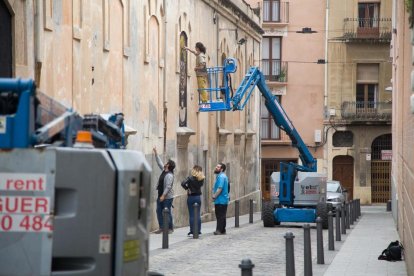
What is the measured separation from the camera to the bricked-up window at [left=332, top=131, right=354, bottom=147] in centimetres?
5625

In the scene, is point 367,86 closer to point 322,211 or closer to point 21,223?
point 322,211

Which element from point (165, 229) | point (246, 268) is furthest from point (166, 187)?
point (246, 268)

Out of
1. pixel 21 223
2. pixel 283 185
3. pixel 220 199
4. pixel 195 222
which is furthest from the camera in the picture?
pixel 283 185

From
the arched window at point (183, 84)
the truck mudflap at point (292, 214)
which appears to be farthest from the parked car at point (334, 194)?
the arched window at point (183, 84)

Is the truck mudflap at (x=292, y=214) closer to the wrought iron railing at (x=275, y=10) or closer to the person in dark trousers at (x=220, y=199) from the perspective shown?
the person in dark trousers at (x=220, y=199)

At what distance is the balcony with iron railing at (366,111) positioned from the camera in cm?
5506

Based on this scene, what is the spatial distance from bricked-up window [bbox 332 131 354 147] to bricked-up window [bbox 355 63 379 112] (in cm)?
149

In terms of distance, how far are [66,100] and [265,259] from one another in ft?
15.9

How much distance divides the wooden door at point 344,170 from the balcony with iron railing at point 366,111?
2.16 meters

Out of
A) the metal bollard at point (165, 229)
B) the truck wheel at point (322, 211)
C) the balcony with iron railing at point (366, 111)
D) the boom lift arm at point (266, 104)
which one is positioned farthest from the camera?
the balcony with iron railing at point (366, 111)

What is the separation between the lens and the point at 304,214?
3131 cm

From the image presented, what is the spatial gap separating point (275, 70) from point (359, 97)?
176 inches

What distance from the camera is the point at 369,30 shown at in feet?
181

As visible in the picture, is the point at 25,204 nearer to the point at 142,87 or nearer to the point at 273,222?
the point at 142,87
